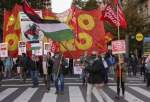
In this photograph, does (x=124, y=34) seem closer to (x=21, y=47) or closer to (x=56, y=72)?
(x=21, y=47)

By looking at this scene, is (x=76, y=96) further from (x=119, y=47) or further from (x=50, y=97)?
(x=119, y=47)

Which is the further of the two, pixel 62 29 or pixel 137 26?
pixel 137 26

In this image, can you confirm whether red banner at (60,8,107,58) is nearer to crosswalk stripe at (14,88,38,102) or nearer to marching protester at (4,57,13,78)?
marching protester at (4,57,13,78)

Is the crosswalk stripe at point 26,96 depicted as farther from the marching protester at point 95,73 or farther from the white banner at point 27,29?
the white banner at point 27,29

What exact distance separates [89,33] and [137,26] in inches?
1176

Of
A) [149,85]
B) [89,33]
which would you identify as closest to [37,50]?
[89,33]

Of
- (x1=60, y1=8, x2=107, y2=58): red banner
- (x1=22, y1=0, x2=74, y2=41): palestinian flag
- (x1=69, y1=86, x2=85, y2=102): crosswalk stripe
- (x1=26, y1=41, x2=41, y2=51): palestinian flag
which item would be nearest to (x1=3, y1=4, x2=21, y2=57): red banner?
(x1=26, y1=41, x2=41, y2=51): palestinian flag

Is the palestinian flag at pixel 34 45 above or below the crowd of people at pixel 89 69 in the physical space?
above

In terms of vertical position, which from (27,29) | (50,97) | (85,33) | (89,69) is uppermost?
(27,29)

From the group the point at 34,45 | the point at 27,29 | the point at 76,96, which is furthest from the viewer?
the point at 34,45

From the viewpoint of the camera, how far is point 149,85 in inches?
1080

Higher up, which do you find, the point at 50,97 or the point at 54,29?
the point at 54,29

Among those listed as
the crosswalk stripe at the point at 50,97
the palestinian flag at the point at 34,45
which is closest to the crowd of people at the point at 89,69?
the crosswalk stripe at the point at 50,97

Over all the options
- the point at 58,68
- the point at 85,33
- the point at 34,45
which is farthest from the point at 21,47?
the point at 58,68
